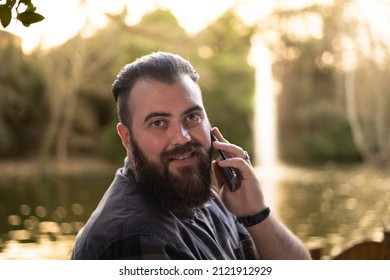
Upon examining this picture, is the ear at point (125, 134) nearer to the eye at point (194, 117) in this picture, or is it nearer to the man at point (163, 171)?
the man at point (163, 171)

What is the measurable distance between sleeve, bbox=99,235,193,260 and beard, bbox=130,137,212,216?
0.33 feet

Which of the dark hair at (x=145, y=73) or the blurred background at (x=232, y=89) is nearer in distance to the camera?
the dark hair at (x=145, y=73)

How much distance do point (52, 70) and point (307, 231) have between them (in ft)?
22.1

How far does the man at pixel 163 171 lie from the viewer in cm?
96

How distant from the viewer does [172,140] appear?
3.47 ft

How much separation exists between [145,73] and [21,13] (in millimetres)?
253

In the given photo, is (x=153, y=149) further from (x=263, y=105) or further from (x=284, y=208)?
(x=263, y=105)

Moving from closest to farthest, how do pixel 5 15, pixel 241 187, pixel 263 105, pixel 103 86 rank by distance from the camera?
pixel 5 15, pixel 241 187, pixel 103 86, pixel 263 105

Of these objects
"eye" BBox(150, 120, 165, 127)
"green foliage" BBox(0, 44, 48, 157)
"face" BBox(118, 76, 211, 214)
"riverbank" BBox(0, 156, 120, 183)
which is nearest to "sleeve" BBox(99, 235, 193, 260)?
"face" BBox(118, 76, 211, 214)

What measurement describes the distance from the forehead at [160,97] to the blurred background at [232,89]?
717cm

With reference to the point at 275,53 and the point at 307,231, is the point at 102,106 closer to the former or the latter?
→ the point at 275,53

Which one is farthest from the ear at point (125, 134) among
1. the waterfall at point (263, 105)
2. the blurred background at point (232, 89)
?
the waterfall at point (263, 105)

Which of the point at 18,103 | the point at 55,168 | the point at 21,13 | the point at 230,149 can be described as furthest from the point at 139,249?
the point at 55,168
